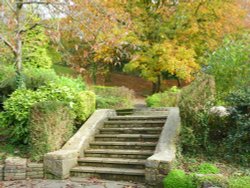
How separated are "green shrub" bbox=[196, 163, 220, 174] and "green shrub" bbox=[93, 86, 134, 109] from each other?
14.9ft

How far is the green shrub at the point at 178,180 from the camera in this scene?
5004mm

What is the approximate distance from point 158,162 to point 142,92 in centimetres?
1747

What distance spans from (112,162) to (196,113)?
6.55 ft

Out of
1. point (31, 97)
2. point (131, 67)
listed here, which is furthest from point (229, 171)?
point (131, 67)

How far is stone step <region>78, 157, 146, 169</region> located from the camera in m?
6.30

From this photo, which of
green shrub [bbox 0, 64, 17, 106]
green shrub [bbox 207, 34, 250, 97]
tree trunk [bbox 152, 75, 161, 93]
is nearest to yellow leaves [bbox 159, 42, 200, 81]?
tree trunk [bbox 152, 75, 161, 93]

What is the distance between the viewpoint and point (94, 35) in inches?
271

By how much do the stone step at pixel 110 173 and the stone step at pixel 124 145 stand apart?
0.80m

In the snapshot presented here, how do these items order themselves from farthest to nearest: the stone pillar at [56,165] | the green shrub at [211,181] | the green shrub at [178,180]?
the stone pillar at [56,165]
the green shrub at [178,180]
the green shrub at [211,181]

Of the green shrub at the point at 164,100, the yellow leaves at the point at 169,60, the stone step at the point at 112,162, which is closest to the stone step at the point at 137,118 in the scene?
the stone step at the point at 112,162

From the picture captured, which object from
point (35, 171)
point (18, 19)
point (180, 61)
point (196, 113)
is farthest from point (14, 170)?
point (180, 61)

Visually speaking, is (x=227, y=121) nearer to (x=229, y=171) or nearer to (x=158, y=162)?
(x=229, y=171)

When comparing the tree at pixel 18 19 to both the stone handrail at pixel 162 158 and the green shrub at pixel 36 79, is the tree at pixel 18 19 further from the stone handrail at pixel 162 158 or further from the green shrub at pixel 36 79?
the stone handrail at pixel 162 158

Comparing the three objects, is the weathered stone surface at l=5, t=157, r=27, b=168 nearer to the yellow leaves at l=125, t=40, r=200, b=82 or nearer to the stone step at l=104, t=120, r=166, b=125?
the stone step at l=104, t=120, r=166, b=125
